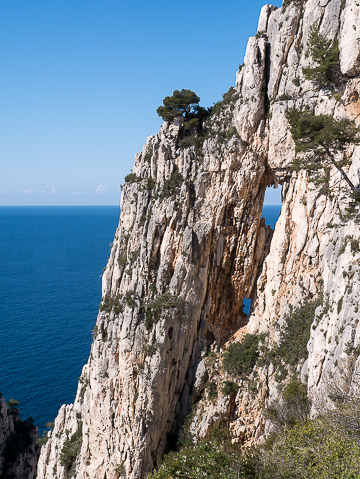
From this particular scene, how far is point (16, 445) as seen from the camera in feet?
158

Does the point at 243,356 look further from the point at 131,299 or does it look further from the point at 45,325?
the point at 45,325

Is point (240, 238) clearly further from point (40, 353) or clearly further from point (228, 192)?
point (40, 353)

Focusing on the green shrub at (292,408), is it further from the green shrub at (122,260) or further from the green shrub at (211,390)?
the green shrub at (122,260)

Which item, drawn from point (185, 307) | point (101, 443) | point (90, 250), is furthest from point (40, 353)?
point (90, 250)

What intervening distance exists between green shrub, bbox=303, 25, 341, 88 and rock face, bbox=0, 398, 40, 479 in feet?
172

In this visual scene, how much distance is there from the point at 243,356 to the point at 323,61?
26.0 metres

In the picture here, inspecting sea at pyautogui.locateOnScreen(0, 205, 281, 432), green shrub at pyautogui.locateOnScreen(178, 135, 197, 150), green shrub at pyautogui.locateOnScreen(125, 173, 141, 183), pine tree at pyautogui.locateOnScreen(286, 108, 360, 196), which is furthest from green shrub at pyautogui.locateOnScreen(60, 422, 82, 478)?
pine tree at pyautogui.locateOnScreen(286, 108, 360, 196)

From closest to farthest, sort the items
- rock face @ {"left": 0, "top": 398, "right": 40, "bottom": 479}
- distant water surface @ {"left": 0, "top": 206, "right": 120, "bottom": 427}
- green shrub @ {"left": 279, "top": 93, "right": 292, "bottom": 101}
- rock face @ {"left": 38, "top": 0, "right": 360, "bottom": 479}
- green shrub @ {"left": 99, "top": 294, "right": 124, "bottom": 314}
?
rock face @ {"left": 38, "top": 0, "right": 360, "bottom": 479} < green shrub @ {"left": 279, "top": 93, "right": 292, "bottom": 101} < green shrub @ {"left": 99, "top": 294, "right": 124, "bottom": 314} < rock face @ {"left": 0, "top": 398, "right": 40, "bottom": 479} < distant water surface @ {"left": 0, "top": 206, "right": 120, "bottom": 427}

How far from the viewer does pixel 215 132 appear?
36344 mm

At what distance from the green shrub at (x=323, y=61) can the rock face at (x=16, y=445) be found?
52.5 meters

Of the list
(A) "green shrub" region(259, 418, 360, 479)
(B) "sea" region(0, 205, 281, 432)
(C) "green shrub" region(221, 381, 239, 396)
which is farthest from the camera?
(B) "sea" region(0, 205, 281, 432)

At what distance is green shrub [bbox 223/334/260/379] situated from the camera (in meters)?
32.4

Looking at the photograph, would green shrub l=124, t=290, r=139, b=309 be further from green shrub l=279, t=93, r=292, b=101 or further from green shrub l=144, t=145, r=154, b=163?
green shrub l=279, t=93, r=292, b=101

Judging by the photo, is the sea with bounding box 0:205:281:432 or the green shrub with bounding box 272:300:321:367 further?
the sea with bounding box 0:205:281:432
